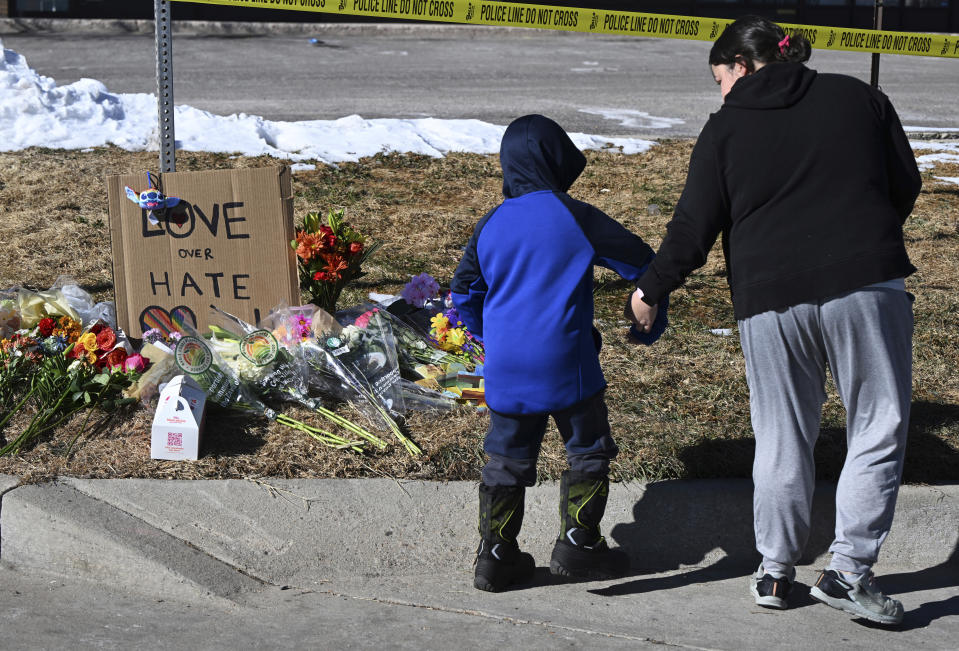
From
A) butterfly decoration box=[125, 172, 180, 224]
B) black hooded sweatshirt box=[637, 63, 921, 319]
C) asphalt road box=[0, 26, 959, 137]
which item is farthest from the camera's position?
asphalt road box=[0, 26, 959, 137]

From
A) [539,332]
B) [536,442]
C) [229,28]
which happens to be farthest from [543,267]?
[229,28]

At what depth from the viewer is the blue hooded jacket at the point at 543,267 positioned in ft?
10.8

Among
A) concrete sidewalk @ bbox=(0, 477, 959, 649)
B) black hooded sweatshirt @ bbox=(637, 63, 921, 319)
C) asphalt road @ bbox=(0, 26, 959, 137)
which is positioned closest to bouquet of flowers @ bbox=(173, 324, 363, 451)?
concrete sidewalk @ bbox=(0, 477, 959, 649)

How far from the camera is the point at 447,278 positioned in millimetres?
6219

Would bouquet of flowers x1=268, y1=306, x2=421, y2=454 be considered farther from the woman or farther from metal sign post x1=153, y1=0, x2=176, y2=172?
the woman

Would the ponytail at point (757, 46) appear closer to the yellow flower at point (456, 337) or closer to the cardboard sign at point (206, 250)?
the yellow flower at point (456, 337)

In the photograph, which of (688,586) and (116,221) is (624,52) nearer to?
(116,221)

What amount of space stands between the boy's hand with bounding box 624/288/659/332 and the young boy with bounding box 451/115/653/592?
10cm

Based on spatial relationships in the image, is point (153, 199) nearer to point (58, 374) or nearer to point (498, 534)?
point (58, 374)

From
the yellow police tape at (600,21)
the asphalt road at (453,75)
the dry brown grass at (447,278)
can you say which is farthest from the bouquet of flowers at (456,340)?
the asphalt road at (453,75)

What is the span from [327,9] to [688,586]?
4080 mm

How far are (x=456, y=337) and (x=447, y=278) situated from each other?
133 cm

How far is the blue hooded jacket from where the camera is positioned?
3293 millimetres

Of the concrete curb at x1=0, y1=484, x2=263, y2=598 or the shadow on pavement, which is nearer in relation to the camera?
the concrete curb at x1=0, y1=484, x2=263, y2=598
